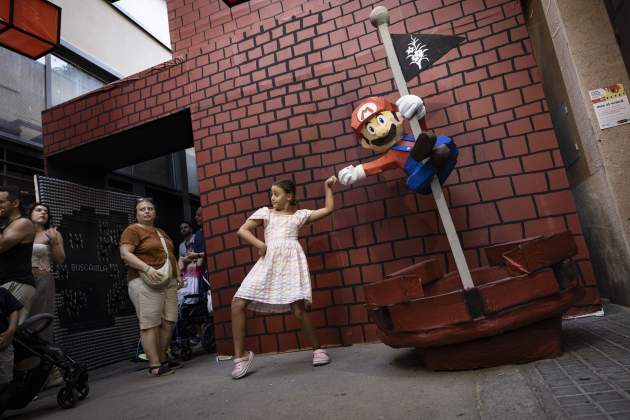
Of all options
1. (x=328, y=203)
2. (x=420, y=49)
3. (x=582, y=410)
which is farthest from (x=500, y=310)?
(x=420, y=49)

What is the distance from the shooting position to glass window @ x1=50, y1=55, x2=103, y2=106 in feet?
21.0

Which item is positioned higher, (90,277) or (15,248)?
(15,248)

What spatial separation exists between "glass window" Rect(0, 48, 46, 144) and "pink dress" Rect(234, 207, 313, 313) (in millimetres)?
4599

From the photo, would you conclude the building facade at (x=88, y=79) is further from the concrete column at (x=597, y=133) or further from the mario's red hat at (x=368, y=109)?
the concrete column at (x=597, y=133)

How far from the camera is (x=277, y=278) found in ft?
9.66

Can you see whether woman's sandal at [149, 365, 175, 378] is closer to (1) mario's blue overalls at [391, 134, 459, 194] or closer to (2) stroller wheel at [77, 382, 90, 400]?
(2) stroller wheel at [77, 382, 90, 400]

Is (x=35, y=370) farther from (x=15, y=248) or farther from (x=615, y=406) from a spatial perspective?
(x=615, y=406)

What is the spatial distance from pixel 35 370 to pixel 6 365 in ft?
0.62

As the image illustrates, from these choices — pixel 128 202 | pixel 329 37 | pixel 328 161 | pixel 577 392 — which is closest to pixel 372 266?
pixel 328 161

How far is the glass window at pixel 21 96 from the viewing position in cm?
565

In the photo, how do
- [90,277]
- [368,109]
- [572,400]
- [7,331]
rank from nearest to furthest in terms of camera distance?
[572,400]
[7,331]
[368,109]
[90,277]

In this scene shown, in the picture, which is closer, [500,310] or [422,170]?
[500,310]

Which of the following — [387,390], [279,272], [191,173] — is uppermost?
[191,173]

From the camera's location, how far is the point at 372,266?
3279mm
